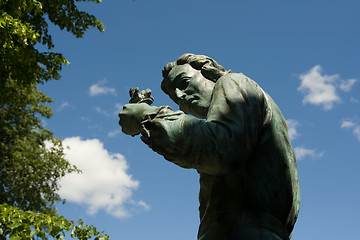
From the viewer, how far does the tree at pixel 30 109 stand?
7879 millimetres

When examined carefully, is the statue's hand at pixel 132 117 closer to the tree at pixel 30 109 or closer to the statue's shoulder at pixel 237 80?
the statue's shoulder at pixel 237 80

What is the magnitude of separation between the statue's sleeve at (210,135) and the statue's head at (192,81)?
0.40 metres

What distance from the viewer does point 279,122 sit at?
6.40ft

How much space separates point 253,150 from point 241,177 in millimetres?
127

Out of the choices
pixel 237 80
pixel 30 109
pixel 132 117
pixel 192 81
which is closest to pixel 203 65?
pixel 192 81

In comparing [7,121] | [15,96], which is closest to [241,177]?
[15,96]

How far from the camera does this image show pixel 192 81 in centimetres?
218

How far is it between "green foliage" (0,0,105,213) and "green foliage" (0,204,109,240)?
112 inches

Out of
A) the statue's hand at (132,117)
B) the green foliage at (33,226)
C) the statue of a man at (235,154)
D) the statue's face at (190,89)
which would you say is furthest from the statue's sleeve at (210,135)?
the green foliage at (33,226)

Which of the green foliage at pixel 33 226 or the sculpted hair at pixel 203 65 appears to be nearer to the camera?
the sculpted hair at pixel 203 65

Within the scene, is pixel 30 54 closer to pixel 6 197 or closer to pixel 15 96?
pixel 15 96

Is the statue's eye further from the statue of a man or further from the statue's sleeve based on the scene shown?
the statue's sleeve

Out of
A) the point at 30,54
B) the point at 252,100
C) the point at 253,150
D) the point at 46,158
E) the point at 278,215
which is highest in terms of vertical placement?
the point at 46,158

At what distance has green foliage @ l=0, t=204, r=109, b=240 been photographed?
16.9 feet
